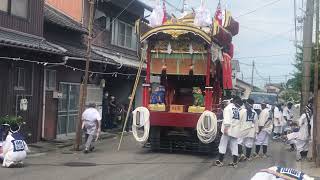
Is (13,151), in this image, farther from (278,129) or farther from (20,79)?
(278,129)

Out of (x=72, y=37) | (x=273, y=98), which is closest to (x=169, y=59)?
(x=72, y=37)

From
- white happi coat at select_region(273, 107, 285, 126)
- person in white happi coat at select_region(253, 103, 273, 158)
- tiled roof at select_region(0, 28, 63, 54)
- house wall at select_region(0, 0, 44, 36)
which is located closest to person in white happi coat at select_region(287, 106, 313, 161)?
person in white happi coat at select_region(253, 103, 273, 158)

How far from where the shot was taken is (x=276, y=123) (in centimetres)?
2388

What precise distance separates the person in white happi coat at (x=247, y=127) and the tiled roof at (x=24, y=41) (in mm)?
6458

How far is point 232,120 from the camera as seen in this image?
49.1 ft

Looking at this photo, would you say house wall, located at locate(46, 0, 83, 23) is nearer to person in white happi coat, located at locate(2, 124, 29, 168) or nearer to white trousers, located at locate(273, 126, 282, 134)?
white trousers, located at locate(273, 126, 282, 134)

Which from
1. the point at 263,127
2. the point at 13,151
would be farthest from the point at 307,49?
the point at 13,151

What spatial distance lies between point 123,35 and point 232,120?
1638 centimetres

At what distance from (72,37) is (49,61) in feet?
13.3

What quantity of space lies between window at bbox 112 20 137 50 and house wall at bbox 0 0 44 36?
9.47m

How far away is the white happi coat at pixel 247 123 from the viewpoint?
15624 millimetres

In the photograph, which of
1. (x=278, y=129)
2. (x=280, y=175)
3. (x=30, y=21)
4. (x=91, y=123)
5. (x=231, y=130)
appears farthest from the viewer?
(x=278, y=129)

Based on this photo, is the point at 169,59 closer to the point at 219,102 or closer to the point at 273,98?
the point at 219,102

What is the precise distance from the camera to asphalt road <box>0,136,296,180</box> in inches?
490
